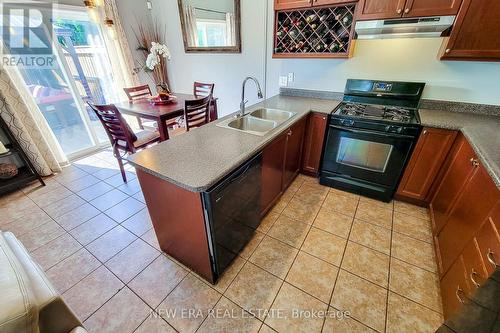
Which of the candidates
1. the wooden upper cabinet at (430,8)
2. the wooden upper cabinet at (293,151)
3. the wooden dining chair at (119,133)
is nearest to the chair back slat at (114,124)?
the wooden dining chair at (119,133)

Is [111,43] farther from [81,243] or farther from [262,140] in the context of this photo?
[262,140]

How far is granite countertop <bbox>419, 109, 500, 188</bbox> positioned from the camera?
1.21 m

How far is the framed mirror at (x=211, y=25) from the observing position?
9.48 feet

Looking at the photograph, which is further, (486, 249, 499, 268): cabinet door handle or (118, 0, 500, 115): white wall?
(118, 0, 500, 115): white wall

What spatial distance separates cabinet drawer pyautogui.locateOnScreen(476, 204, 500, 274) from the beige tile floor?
0.58m

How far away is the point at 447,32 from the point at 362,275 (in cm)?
→ 208

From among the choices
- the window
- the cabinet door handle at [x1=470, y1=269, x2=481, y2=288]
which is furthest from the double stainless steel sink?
the window

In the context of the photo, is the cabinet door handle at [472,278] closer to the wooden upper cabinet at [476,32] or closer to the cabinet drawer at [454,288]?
the cabinet drawer at [454,288]

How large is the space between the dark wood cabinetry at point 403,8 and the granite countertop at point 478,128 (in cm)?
81

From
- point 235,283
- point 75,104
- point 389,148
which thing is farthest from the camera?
point 75,104

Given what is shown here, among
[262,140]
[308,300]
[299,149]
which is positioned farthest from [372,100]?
[308,300]

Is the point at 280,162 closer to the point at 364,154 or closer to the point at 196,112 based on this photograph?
the point at 364,154

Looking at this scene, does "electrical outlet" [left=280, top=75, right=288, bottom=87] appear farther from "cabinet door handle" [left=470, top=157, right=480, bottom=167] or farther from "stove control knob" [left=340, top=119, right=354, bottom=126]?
"cabinet door handle" [left=470, top=157, right=480, bottom=167]

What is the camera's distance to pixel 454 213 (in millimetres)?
1487
